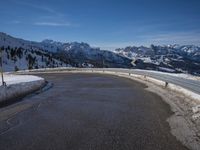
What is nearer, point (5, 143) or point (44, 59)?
point (5, 143)

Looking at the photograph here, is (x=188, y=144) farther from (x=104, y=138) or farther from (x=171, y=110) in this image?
(x=171, y=110)

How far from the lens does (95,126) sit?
9273 millimetres

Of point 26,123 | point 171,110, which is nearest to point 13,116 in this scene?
point 26,123

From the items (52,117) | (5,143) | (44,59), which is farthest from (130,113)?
(44,59)

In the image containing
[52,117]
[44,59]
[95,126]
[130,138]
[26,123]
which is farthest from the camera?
[44,59]

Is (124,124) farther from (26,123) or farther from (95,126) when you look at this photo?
(26,123)

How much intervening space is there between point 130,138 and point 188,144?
1.57m

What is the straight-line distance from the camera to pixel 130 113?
11.4 meters

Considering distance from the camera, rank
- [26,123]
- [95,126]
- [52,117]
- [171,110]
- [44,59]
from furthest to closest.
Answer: [44,59]
[171,110]
[52,117]
[26,123]
[95,126]

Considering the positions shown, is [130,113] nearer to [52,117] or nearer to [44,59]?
[52,117]

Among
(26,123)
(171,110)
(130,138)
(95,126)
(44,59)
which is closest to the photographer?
(130,138)

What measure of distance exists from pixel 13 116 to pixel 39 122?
1.85m

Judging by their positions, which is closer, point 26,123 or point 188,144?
point 188,144

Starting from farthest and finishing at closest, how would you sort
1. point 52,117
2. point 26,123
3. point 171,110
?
point 171,110, point 52,117, point 26,123
